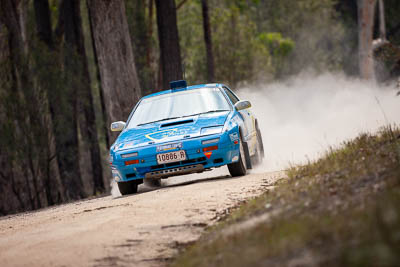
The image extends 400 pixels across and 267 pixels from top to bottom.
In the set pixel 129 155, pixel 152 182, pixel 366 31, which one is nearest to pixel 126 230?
pixel 129 155

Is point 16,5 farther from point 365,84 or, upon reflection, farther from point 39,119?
point 365,84

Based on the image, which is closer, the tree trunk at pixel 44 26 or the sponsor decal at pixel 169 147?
the sponsor decal at pixel 169 147

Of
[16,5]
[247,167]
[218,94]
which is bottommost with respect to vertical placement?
[247,167]

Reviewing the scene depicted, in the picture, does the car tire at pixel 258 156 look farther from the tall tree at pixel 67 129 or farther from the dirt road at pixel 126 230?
the tall tree at pixel 67 129

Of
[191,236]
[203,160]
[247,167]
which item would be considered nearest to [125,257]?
[191,236]

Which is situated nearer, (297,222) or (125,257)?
(297,222)

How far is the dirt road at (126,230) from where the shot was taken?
19.9 feet

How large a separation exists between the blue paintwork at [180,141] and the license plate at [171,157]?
0.20ft

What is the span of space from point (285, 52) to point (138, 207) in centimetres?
4712

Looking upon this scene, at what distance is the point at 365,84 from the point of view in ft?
94.9

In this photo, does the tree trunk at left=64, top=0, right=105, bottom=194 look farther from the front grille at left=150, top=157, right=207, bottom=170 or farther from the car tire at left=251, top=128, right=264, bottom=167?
the front grille at left=150, top=157, right=207, bottom=170

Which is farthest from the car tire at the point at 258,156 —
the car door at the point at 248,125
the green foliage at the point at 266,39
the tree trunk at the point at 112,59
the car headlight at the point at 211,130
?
the green foliage at the point at 266,39

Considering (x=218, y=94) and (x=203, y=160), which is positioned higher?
(x=218, y=94)

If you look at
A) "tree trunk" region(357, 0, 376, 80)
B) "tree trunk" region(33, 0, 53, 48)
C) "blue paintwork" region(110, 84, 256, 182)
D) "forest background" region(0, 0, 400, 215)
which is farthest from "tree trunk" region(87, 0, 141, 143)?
"tree trunk" region(357, 0, 376, 80)
